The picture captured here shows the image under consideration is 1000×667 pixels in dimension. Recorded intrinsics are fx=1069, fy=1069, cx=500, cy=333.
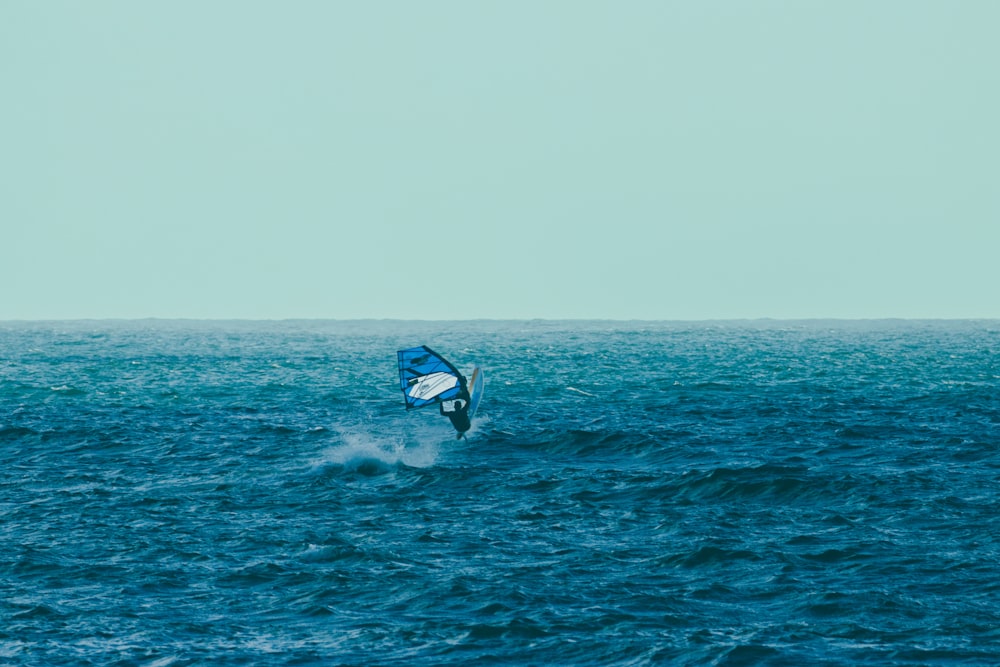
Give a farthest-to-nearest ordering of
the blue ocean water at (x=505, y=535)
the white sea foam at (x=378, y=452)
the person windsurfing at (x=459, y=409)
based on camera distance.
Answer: the person windsurfing at (x=459, y=409) < the white sea foam at (x=378, y=452) < the blue ocean water at (x=505, y=535)

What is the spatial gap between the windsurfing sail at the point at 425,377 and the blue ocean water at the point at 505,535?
2.16 metres

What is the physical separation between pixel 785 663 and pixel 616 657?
2630 mm

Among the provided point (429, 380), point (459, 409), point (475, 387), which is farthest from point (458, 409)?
point (475, 387)

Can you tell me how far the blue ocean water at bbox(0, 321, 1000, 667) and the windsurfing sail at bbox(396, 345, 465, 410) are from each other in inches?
85.0

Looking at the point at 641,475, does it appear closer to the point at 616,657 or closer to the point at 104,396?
the point at 616,657

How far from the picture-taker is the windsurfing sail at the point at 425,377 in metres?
37.6

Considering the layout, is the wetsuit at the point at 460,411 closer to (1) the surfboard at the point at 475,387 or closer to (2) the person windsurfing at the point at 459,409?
(2) the person windsurfing at the point at 459,409

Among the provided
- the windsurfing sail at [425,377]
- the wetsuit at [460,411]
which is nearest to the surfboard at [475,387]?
the wetsuit at [460,411]

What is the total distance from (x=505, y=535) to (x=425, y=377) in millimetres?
13569

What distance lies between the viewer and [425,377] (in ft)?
126

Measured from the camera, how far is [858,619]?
18.7 meters

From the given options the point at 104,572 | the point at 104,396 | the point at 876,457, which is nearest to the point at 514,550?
the point at 104,572

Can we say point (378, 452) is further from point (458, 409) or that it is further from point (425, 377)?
point (458, 409)

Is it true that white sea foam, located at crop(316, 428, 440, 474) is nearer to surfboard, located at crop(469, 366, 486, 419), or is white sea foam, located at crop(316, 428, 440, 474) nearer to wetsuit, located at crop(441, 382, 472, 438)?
wetsuit, located at crop(441, 382, 472, 438)
